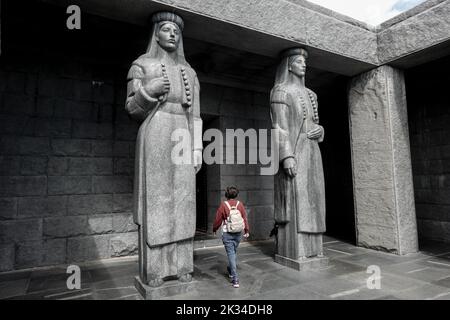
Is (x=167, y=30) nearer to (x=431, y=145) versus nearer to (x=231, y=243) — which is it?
(x=231, y=243)

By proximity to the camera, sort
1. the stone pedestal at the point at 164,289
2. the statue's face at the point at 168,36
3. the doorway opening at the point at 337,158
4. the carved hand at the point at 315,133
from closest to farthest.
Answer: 1. the stone pedestal at the point at 164,289
2. the statue's face at the point at 168,36
3. the carved hand at the point at 315,133
4. the doorway opening at the point at 337,158

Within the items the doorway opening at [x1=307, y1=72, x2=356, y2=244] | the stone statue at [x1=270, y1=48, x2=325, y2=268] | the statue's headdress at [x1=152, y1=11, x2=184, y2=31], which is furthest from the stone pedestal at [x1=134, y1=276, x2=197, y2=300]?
the doorway opening at [x1=307, y1=72, x2=356, y2=244]

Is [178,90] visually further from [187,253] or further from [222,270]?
[222,270]

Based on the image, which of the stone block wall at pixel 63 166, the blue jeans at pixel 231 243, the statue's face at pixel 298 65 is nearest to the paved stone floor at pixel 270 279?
the blue jeans at pixel 231 243

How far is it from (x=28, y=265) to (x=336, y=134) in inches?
249

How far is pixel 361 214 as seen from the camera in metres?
5.04

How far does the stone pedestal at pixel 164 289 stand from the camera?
9.59ft

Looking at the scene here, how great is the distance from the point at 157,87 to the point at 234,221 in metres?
1.63

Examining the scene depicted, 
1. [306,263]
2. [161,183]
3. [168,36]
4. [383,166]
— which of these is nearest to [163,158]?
[161,183]

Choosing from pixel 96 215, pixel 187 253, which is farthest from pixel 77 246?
pixel 187 253

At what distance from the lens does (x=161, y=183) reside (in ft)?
10.1

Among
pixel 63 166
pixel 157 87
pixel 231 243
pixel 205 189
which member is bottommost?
pixel 231 243

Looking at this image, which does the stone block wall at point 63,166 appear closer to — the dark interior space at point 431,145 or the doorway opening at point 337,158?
the doorway opening at point 337,158

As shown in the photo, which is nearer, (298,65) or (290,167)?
(290,167)
